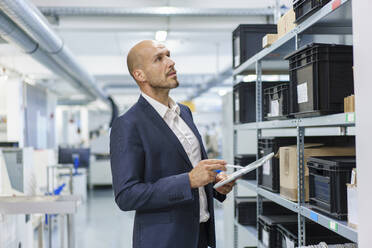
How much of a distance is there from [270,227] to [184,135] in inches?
40.4

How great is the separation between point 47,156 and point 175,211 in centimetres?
470

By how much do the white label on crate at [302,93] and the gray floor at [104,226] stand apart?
10.3ft

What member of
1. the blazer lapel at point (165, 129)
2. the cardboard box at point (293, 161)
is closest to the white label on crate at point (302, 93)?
the cardboard box at point (293, 161)

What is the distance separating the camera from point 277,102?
226cm

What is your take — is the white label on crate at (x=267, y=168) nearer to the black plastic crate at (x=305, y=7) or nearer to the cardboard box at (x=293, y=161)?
the cardboard box at (x=293, y=161)

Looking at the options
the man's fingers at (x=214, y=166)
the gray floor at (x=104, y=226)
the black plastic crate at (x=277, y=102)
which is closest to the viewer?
the man's fingers at (x=214, y=166)

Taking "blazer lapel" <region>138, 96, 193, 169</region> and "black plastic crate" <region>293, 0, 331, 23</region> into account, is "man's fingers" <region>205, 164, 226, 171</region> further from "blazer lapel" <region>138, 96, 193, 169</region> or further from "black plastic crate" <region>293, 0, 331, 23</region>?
"black plastic crate" <region>293, 0, 331, 23</region>

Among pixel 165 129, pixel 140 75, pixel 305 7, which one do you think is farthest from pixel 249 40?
pixel 165 129

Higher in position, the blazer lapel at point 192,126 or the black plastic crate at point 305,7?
the black plastic crate at point 305,7

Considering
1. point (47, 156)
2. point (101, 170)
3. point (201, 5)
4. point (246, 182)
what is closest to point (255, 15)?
point (201, 5)

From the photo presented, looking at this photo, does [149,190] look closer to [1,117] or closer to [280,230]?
[280,230]

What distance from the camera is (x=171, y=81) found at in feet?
5.60

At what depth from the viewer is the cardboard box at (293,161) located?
1920 millimetres

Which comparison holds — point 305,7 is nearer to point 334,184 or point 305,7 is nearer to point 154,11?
point 334,184
